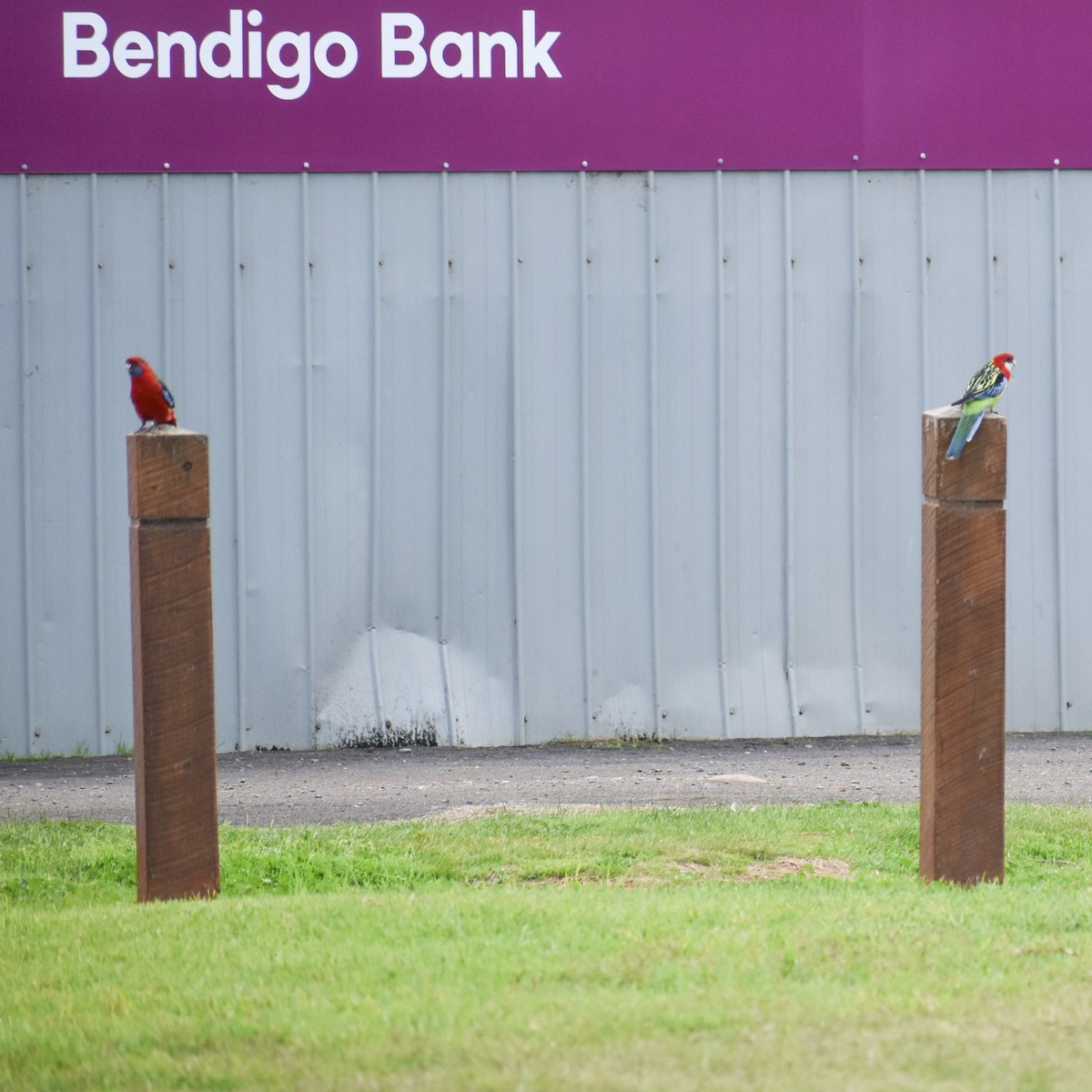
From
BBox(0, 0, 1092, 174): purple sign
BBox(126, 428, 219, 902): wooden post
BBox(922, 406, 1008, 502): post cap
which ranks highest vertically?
BBox(0, 0, 1092, 174): purple sign

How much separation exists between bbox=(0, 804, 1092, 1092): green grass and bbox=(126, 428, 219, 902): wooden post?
0.91 ft

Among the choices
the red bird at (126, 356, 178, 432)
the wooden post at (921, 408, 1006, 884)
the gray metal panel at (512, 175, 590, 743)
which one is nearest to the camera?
the wooden post at (921, 408, 1006, 884)

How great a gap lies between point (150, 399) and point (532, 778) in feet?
13.1

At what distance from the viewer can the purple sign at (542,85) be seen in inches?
392

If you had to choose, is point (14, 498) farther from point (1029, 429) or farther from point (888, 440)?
point (1029, 429)

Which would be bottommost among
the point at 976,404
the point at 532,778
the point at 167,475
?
the point at 532,778

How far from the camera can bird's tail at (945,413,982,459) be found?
541 centimetres

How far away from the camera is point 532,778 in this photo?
351 inches

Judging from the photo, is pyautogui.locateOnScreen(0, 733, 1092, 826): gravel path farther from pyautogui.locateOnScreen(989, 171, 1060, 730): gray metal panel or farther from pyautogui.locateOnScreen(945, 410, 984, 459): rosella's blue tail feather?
pyautogui.locateOnScreen(945, 410, 984, 459): rosella's blue tail feather

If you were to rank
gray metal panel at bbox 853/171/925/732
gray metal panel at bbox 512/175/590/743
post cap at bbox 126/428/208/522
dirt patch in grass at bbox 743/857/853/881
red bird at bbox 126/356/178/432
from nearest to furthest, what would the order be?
1. post cap at bbox 126/428/208/522
2. red bird at bbox 126/356/178/432
3. dirt patch in grass at bbox 743/857/853/881
4. gray metal panel at bbox 512/175/590/743
5. gray metal panel at bbox 853/171/925/732

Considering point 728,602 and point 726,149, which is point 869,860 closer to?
point 728,602

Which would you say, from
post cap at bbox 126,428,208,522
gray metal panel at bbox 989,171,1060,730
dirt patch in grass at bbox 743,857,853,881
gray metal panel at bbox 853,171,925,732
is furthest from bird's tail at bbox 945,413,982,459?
gray metal panel at bbox 989,171,1060,730

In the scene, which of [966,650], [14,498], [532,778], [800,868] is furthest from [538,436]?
[966,650]

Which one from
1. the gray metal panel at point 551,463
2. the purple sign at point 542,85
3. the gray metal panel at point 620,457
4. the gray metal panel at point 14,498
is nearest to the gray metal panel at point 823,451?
the purple sign at point 542,85
